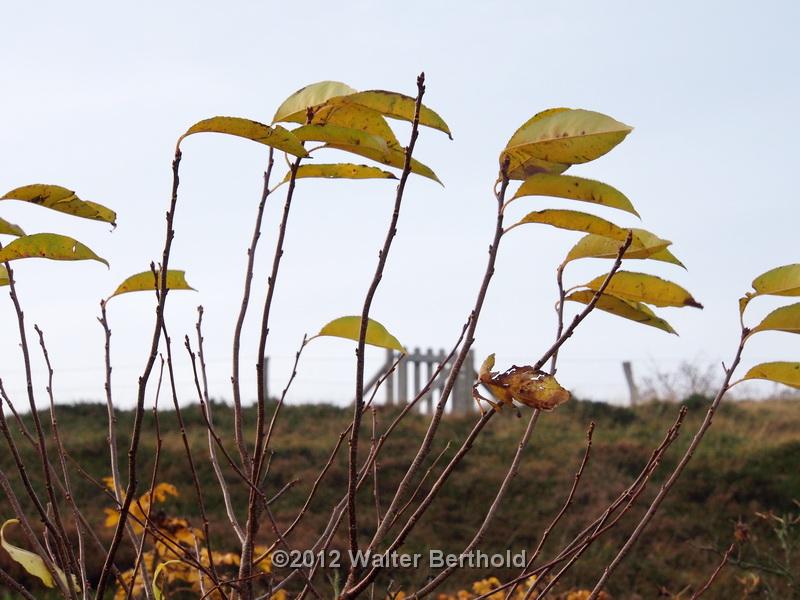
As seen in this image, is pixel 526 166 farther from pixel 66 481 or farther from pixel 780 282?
pixel 66 481

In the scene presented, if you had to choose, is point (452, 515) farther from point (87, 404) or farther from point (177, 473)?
point (87, 404)

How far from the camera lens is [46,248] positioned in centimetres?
94

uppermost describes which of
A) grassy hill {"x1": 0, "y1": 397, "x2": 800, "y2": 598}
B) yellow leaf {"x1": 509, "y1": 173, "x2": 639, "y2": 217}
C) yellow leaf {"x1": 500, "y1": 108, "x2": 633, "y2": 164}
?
yellow leaf {"x1": 500, "y1": 108, "x2": 633, "y2": 164}

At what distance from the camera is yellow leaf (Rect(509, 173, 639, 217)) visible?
93 centimetres

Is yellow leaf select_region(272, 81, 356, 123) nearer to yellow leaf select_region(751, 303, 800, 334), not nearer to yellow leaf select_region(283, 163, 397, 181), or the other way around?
yellow leaf select_region(283, 163, 397, 181)

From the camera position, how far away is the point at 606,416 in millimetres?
11859

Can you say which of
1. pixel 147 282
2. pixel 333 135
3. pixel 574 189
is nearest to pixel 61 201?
pixel 147 282

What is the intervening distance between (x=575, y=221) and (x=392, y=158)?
0.22m

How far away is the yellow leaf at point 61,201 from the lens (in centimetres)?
94

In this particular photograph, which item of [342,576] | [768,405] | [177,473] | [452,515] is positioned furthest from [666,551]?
[768,405]

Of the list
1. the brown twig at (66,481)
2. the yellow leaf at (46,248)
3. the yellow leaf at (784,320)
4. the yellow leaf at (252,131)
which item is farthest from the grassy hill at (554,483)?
the yellow leaf at (252,131)

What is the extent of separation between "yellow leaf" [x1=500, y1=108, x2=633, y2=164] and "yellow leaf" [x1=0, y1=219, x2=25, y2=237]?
587 mm

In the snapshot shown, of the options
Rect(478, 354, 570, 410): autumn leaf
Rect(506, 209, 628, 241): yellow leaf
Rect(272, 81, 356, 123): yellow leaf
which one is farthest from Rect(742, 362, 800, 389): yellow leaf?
Rect(272, 81, 356, 123): yellow leaf

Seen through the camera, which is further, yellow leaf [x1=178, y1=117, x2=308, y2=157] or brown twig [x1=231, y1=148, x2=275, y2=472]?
brown twig [x1=231, y1=148, x2=275, y2=472]
